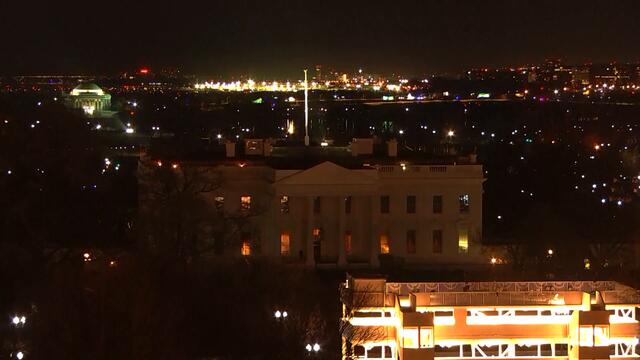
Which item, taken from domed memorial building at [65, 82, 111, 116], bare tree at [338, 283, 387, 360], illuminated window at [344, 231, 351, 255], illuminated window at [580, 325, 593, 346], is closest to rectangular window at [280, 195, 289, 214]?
illuminated window at [344, 231, 351, 255]

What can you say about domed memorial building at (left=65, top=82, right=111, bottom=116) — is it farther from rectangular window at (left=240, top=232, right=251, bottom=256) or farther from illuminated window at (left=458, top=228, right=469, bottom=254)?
illuminated window at (left=458, top=228, right=469, bottom=254)

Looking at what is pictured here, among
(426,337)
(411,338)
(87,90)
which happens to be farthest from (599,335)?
(87,90)

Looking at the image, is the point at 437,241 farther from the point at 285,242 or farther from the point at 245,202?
the point at 245,202

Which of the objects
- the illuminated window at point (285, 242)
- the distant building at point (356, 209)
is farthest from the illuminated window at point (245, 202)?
the illuminated window at point (285, 242)

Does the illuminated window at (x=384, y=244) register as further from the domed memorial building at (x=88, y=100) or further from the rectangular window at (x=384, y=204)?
the domed memorial building at (x=88, y=100)

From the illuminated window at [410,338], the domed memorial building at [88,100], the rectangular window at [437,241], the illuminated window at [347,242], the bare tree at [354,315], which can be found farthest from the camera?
the domed memorial building at [88,100]

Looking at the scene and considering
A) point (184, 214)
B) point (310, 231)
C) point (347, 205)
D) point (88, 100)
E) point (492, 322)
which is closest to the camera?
point (492, 322)

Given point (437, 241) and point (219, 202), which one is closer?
point (219, 202)
